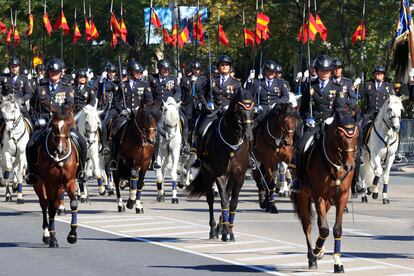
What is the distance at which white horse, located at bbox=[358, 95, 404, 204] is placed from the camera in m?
26.6

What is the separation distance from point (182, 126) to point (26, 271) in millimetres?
12951

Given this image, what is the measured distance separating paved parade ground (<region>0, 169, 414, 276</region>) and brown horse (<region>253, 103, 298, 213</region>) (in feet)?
1.36

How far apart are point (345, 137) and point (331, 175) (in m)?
0.60

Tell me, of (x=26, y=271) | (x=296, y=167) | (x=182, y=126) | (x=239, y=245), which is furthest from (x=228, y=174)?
(x=182, y=126)

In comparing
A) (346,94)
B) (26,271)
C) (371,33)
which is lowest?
(26,271)

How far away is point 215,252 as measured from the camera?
17.4 m

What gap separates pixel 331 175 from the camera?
51.1 ft

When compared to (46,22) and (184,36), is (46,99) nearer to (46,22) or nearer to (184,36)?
(46,22)

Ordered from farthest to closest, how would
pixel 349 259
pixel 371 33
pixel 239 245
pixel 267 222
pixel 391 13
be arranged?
pixel 371 33 < pixel 391 13 < pixel 267 222 < pixel 239 245 < pixel 349 259

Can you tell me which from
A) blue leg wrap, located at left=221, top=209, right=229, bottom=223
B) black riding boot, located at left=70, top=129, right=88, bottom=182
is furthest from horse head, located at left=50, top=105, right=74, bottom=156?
blue leg wrap, located at left=221, top=209, right=229, bottom=223

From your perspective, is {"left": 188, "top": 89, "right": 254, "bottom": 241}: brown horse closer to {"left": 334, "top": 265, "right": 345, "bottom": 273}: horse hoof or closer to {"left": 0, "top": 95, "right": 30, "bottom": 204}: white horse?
{"left": 334, "top": 265, "right": 345, "bottom": 273}: horse hoof

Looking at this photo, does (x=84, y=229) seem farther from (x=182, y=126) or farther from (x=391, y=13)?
(x=391, y=13)

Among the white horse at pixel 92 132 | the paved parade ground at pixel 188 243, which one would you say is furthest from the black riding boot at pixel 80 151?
the white horse at pixel 92 132

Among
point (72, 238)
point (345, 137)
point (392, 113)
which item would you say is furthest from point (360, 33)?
point (345, 137)
